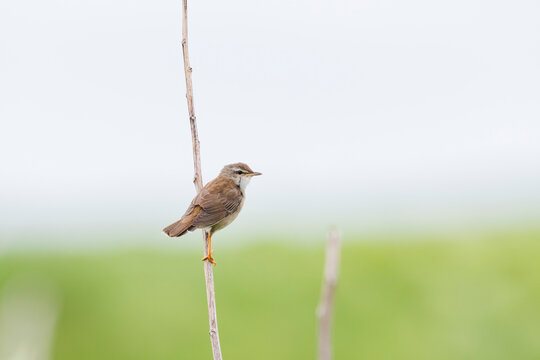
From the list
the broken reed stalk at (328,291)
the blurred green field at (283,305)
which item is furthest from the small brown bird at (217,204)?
the blurred green field at (283,305)

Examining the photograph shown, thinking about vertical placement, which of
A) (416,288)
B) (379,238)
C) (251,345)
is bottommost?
(251,345)

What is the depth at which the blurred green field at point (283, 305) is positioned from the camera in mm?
8547

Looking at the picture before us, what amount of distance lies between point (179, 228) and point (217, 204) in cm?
41

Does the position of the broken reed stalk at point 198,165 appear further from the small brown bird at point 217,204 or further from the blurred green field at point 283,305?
the blurred green field at point 283,305

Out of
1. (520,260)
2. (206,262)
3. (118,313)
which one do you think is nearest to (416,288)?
(520,260)

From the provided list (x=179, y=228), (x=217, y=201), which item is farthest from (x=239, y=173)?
(x=179, y=228)

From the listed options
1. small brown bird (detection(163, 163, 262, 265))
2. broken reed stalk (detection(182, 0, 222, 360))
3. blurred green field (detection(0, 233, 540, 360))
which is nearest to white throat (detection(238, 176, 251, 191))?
small brown bird (detection(163, 163, 262, 265))

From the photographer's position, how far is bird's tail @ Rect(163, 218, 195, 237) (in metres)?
3.33

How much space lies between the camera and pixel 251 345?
8578mm

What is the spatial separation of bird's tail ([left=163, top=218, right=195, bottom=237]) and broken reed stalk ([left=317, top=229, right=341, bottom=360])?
193 cm

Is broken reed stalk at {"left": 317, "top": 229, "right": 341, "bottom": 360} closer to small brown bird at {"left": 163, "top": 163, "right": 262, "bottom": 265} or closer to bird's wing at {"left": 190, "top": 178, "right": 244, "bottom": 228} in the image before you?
small brown bird at {"left": 163, "top": 163, "right": 262, "bottom": 265}

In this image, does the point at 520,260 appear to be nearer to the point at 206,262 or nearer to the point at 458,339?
the point at 458,339

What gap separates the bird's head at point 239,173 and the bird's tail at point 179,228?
944 mm

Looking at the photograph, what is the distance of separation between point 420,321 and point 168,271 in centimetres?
372
